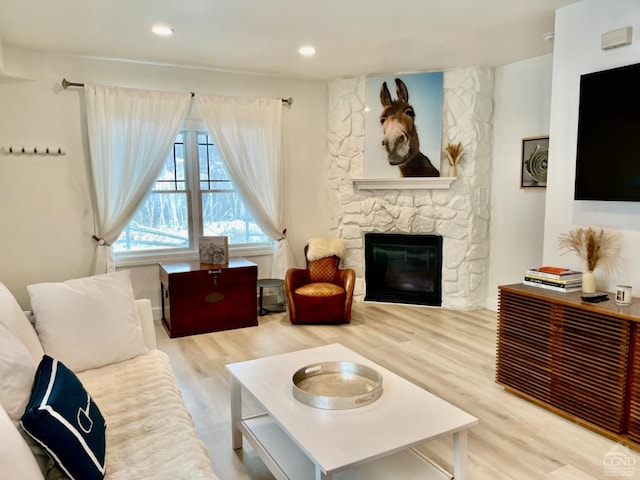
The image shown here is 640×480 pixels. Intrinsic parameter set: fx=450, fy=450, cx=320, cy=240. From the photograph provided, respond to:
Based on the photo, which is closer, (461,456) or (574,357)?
(461,456)

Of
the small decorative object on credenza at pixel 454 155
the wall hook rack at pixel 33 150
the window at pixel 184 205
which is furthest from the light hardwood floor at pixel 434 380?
the wall hook rack at pixel 33 150

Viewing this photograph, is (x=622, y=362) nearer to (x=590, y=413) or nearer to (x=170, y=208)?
(x=590, y=413)

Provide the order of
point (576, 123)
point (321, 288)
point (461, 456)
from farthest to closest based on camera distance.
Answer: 1. point (321, 288)
2. point (576, 123)
3. point (461, 456)

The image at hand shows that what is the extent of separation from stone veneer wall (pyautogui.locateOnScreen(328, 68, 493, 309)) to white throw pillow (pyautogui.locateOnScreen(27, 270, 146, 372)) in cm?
320

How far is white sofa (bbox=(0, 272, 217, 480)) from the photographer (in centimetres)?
141

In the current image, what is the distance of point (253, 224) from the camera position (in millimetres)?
5109

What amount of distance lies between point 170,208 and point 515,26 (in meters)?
3.54

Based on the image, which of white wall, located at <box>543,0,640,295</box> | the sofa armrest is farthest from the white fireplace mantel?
the sofa armrest

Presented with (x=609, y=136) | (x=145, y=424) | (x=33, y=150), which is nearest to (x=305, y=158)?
(x=33, y=150)

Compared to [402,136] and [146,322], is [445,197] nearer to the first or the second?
[402,136]

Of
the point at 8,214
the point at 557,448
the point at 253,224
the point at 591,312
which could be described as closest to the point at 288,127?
the point at 253,224

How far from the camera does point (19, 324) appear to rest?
1.95m

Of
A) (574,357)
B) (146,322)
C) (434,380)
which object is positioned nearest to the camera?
(574,357)

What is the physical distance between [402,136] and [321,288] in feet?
6.19
